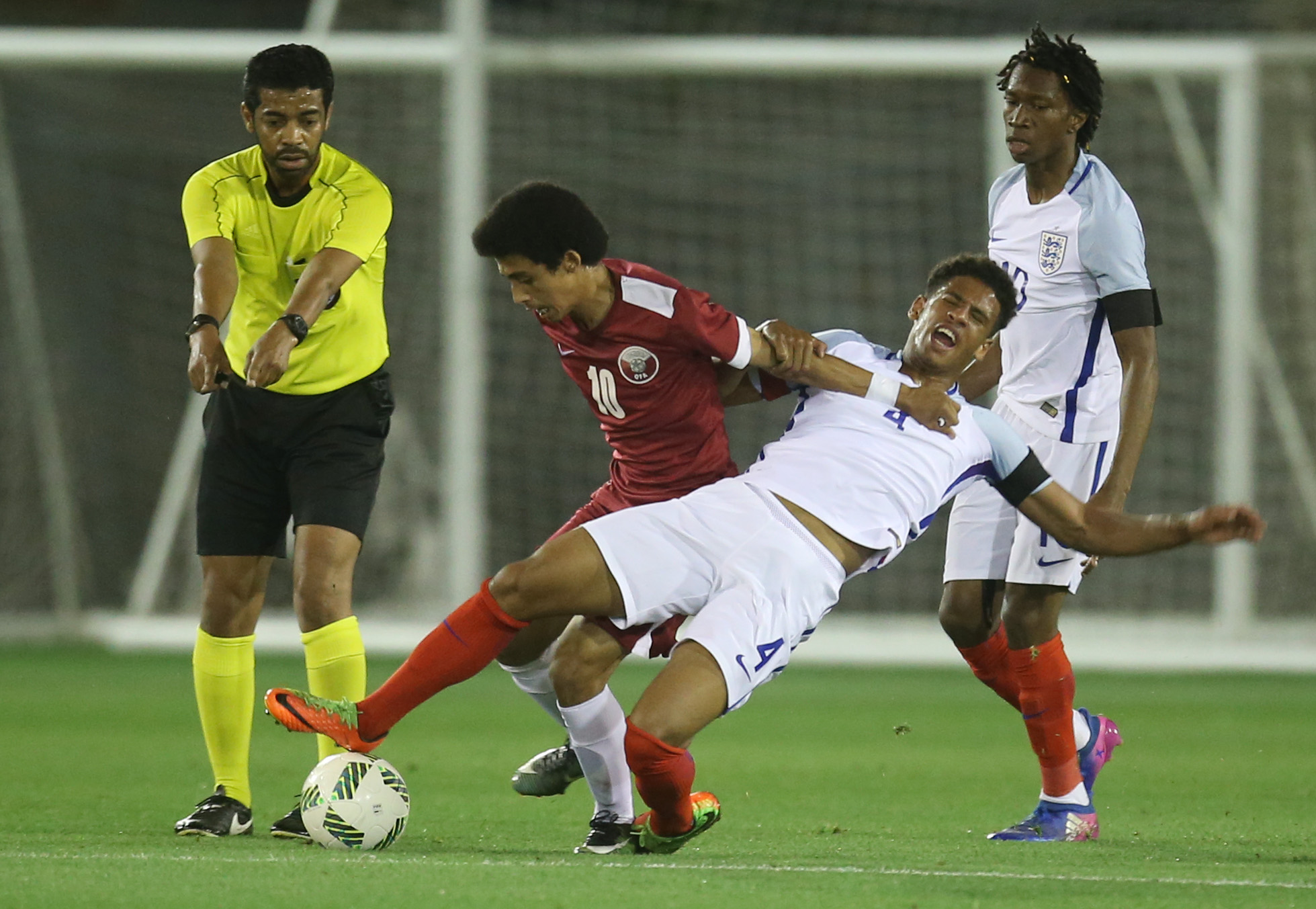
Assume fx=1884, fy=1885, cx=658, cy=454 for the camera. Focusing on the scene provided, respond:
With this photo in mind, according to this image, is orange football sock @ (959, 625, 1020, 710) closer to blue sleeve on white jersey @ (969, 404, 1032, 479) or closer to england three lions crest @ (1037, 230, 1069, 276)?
blue sleeve on white jersey @ (969, 404, 1032, 479)

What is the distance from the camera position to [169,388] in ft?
42.0

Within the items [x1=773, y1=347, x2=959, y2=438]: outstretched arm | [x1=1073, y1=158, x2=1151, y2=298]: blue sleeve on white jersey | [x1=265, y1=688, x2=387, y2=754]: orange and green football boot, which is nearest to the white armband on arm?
[x1=773, y1=347, x2=959, y2=438]: outstretched arm

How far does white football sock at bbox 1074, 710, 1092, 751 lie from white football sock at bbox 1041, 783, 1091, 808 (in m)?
0.29

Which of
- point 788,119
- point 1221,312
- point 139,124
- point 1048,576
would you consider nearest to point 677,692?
point 1048,576

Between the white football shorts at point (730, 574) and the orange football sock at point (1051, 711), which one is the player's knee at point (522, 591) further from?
the orange football sock at point (1051, 711)

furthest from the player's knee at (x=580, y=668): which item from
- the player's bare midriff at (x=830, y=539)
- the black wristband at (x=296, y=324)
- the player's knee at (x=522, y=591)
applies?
the black wristband at (x=296, y=324)

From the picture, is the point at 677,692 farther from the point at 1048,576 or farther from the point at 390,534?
the point at 390,534

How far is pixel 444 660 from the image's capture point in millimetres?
4418

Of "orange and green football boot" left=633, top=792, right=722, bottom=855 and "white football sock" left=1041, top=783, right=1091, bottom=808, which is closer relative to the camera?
"orange and green football boot" left=633, top=792, right=722, bottom=855

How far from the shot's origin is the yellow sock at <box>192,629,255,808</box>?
5.09 m

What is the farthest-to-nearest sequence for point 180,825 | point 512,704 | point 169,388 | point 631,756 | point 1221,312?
point 169,388 → point 1221,312 → point 512,704 → point 180,825 → point 631,756

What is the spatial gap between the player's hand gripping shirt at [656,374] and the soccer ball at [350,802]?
1.00 meters

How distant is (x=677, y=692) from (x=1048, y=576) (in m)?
1.38

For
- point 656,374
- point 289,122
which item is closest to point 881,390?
point 656,374
